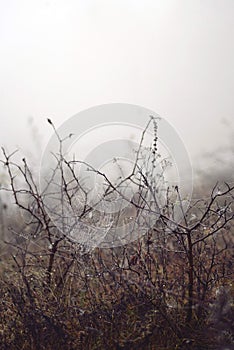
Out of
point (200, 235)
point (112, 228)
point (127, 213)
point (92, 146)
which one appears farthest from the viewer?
point (92, 146)

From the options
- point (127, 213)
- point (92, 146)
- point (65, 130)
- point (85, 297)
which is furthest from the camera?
point (65, 130)

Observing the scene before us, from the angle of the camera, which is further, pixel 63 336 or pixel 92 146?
pixel 92 146

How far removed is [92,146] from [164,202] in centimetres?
67

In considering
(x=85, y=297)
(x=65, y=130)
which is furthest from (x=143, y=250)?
(x=65, y=130)

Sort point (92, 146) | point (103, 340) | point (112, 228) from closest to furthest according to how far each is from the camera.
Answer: point (103, 340) → point (112, 228) → point (92, 146)

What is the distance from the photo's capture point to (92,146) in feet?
9.30

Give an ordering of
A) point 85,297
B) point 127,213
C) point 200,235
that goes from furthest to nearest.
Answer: point 127,213
point 200,235
point 85,297

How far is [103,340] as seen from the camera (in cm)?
191

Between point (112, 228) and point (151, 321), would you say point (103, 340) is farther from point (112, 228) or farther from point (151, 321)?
point (112, 228)

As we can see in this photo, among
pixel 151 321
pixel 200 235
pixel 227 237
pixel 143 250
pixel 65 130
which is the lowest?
pixel 151 321

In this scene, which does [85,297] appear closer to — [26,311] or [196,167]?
[26,311]

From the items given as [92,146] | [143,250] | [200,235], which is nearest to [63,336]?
[143,250]

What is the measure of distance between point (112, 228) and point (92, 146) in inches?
25.0

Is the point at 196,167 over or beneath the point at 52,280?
over
